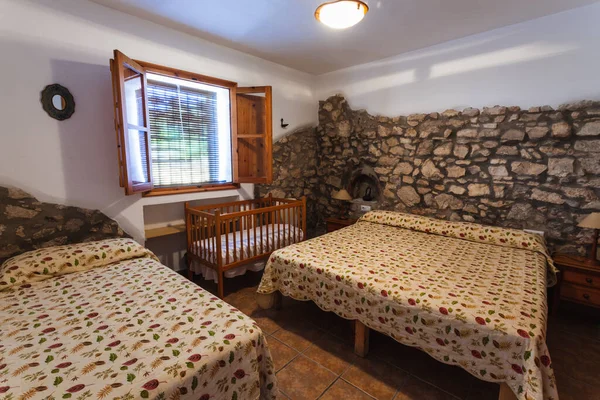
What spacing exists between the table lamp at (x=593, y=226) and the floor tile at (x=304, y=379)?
230 centimetres

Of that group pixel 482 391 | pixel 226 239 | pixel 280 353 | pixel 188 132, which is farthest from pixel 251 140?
pixel 482 391

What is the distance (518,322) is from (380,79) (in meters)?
3.15

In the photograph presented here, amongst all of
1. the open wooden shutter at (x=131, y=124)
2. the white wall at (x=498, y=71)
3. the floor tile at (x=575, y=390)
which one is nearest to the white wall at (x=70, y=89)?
the open wooden shutter at (x=131, y=124)

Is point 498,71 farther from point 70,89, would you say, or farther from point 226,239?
point 70,89

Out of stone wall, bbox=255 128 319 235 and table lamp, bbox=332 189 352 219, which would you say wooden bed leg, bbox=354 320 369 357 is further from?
stone wall, bbox=255 128 319 235

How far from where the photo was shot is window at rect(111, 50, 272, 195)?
243 centimetres

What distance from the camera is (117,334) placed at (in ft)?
4.19

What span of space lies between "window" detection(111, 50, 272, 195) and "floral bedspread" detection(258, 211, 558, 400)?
1.38 metres

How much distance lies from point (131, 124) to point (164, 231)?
1.09 metres

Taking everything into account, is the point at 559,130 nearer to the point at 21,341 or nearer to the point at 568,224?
the point at 568,224

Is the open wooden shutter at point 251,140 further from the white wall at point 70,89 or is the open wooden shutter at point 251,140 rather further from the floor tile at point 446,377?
the floor tile at point 446,377

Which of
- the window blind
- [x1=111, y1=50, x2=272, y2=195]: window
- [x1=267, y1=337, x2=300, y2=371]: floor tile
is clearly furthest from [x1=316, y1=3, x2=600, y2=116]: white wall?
[x1=267, y1=337, x2=300, y2=371]: floor tile

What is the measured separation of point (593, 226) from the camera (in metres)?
2.18

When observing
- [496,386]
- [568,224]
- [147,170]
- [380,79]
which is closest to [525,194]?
[568,224]
